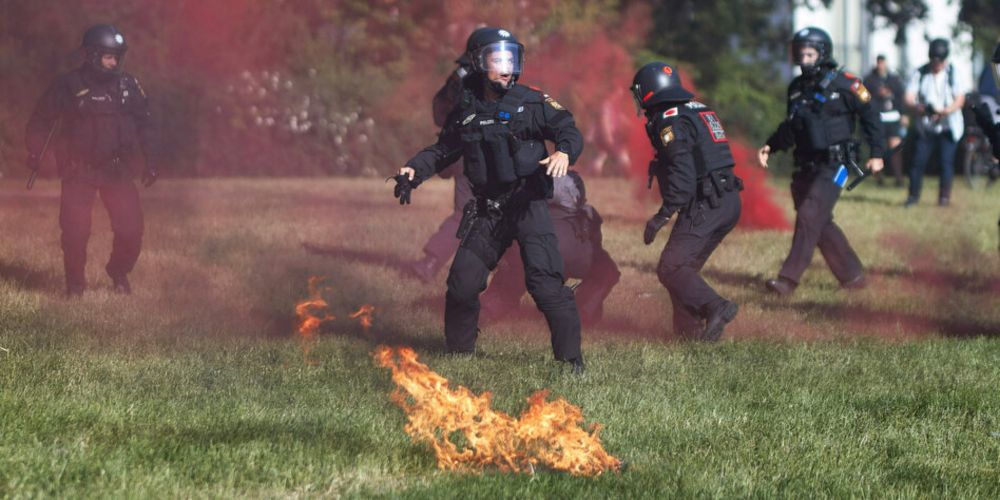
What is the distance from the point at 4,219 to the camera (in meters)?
15.0

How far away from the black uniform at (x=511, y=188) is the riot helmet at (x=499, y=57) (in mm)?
96

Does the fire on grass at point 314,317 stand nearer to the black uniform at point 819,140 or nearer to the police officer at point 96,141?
the police officer at point 96,141

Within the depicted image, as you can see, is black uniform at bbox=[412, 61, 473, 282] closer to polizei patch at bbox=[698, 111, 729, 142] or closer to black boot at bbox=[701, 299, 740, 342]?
polizei patch at bbox=[698, 111, 729, 142]

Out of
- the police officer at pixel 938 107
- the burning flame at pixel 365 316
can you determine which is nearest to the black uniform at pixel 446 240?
the burning flame at pixel 365 316

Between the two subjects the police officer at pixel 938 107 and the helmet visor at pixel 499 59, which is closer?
→ the helmet visor at pixel 499 59

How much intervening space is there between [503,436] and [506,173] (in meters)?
2.32

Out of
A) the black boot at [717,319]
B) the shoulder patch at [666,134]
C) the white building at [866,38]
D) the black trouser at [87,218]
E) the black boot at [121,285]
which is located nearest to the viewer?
the shoulder patch at [666,134]

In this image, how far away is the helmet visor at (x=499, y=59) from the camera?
7.78 m

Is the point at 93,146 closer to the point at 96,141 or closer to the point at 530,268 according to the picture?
the point at 96,141

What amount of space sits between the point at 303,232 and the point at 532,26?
13.5 meters

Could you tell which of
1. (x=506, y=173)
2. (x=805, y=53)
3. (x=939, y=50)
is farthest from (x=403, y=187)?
(x=939, y=50)

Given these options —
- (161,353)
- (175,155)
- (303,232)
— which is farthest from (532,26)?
Answer: (161,353)

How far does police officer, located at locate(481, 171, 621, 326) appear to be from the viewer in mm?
9297

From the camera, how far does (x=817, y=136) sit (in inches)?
439
